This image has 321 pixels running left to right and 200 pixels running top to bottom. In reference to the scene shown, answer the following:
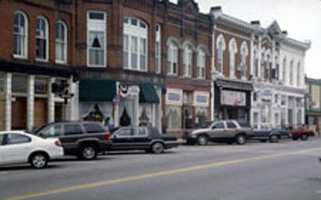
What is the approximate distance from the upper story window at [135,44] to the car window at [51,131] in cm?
1391

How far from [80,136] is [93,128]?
72cm

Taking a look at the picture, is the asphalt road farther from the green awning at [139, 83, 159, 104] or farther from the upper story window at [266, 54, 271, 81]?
the upper story window at [266, 54, 271, 81]

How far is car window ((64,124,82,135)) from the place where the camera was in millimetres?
22578

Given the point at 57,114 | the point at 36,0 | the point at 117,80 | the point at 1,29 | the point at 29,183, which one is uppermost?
the point at 36,0

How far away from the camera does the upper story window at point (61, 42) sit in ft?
107

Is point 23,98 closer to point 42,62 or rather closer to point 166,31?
point 42,62

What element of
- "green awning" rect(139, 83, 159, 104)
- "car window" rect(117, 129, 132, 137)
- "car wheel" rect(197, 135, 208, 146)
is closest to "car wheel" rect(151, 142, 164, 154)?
"car window" rect(117, 129, 132, 137)

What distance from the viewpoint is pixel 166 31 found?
40094 millimetres

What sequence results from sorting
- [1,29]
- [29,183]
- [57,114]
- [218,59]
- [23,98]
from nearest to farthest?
[29,183]
[1,29]
[23,98]
[57,114]
[218,59]

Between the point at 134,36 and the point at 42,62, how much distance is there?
7.75 m

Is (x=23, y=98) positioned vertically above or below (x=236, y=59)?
below

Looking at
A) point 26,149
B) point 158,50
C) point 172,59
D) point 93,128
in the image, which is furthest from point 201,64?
point 26,149

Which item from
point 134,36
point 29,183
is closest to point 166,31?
point 134,36

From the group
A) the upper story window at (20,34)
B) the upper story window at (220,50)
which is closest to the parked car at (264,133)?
the upper story window at (220,50)
